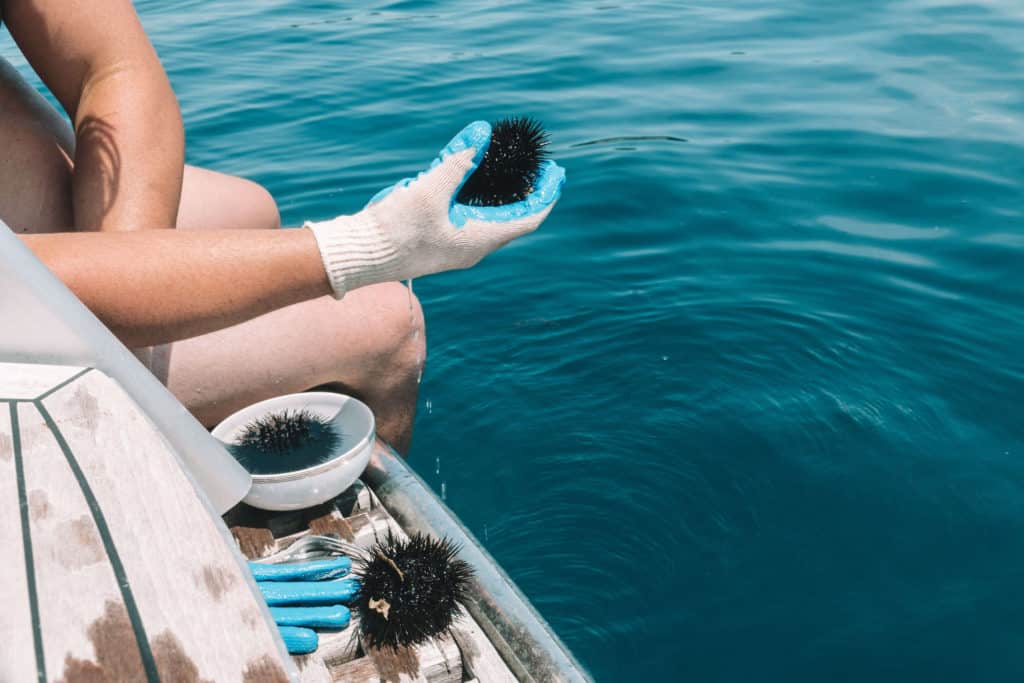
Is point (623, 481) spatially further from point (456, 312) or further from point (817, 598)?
point (456, 312)

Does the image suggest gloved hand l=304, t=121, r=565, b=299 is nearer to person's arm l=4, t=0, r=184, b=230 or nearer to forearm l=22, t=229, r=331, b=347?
forearm l=22, t=229, r=331, b=347

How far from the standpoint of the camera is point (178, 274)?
1797mm

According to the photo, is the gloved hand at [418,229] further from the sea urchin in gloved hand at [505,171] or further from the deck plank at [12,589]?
the deck plank at [12,589]

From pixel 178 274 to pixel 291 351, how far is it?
890mm

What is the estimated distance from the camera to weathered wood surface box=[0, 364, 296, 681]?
1071 millimetres

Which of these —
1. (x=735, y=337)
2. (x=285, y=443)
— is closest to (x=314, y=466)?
A: (x=285, y=443)

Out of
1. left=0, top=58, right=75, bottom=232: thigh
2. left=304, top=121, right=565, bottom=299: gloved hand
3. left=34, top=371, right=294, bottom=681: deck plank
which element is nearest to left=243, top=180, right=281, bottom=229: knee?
left=0, top=58, right=75, bottom=232: thigh

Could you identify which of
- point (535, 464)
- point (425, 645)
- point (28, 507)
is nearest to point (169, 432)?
point (28, 507)

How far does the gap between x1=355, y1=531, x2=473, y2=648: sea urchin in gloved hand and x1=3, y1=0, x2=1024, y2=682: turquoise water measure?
0.76 m

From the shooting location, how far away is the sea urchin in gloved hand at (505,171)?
232 cm

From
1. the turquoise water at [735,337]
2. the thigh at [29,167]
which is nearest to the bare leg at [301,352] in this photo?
the thigh at [29,167]

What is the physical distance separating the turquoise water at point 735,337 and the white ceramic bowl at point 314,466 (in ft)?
2.62

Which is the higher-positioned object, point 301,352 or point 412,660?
point 301,352

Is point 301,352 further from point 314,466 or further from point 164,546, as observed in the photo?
point 164,546
